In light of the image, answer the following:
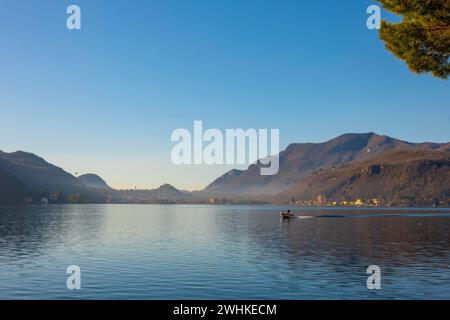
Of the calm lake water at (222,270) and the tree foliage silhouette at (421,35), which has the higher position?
the tree foliage silhouette at (421,35)

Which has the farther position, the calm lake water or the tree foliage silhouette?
the calm lake water

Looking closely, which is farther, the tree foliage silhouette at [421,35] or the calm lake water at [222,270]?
the calm lake water at [222,270]

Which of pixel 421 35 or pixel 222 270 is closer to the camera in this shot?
pixel 421 35

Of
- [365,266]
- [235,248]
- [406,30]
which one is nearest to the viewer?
[406,30]

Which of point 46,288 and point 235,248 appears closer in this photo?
point 46,288

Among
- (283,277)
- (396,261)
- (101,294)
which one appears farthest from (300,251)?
(101,294)

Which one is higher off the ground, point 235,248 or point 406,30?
point 406,30

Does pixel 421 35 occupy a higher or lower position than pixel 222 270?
higher

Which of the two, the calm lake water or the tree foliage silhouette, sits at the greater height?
the tree foliage silhouette
